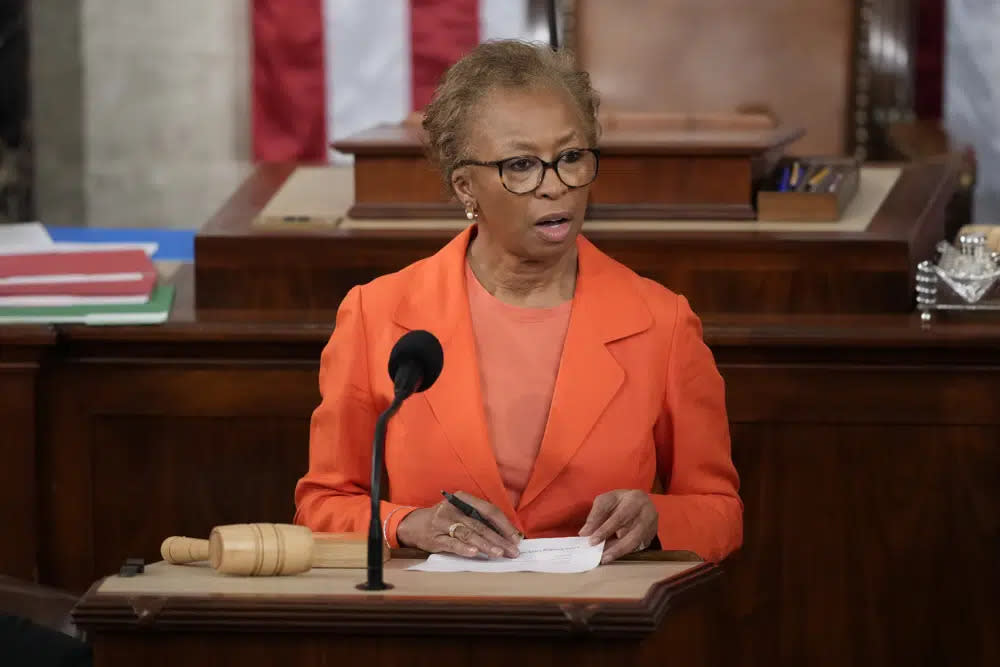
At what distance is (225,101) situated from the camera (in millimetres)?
6289

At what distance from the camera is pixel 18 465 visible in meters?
3.19

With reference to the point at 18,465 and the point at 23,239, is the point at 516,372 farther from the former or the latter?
the point at 23,239

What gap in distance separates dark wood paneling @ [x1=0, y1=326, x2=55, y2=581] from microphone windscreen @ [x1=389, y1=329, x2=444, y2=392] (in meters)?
1.44

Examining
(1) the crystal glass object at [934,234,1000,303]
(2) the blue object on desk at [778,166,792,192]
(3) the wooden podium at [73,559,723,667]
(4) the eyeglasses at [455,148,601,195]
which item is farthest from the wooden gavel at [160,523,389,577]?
(2) the blue object on desk at [778,166,792,192]

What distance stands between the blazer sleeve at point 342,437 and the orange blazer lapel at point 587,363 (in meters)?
0.24

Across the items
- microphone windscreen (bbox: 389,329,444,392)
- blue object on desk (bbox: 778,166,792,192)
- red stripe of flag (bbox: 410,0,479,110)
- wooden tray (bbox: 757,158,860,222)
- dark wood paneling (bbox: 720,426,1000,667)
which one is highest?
red stripe of flag (bbox: 410,0,479,110)

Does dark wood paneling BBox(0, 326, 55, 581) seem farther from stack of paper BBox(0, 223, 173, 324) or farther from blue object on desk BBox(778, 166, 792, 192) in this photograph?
blue object on desk BBox(778, 166, 792, 192)

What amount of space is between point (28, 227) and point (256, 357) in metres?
0.76

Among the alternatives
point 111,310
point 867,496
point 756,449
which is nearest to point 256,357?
point 111,310

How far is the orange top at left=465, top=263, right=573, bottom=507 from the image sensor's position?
2.39m

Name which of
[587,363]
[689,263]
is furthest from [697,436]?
[689,263]

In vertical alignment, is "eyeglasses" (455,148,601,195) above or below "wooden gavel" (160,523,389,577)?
above

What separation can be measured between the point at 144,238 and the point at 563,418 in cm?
197

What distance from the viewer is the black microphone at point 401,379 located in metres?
1.87
